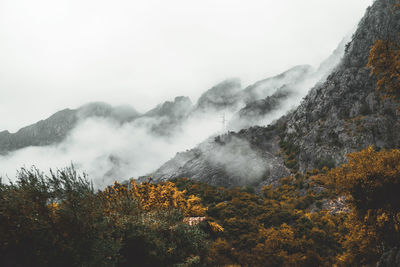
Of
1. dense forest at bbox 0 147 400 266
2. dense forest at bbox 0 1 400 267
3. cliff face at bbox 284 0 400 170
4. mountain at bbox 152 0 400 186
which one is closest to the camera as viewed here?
dense forest at bbox 0 1 400 267

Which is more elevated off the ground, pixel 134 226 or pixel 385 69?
pixel 385 69

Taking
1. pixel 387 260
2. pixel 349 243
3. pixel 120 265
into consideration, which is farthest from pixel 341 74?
pixel 120 265

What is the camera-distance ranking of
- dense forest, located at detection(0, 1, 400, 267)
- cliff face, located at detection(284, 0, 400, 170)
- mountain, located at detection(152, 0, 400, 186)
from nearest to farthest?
1. dense forest, located at detection(0, 1, 400, 267)
2. cliff face, located at detection(284, 0, 400, 170)
3. mountain, located at detection(152, 0, 400, 186)

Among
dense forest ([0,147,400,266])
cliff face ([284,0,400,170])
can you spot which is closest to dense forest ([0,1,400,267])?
dense forest ([0,147,400,266])

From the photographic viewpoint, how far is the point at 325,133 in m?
81.4

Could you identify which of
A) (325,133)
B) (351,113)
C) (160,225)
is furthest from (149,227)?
(351,113)

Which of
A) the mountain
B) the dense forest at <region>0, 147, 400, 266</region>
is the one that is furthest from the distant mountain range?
the dense forest at <region>0, 147, 400, 266</region>

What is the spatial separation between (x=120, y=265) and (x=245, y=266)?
12253mm

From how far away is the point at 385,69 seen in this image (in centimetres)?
1025

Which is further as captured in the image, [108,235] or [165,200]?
[165,200]

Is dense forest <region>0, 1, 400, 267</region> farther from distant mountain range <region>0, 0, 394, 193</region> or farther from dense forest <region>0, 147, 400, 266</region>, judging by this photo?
distant mountain range <region>0, 0, 394, 193</region>

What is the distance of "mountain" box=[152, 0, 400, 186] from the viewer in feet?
232

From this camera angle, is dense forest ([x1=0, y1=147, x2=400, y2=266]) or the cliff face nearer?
dense forest ([x1=0, y1=147, x2=400, y2=266])

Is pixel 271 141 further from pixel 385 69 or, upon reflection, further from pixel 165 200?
pixel 385 69
